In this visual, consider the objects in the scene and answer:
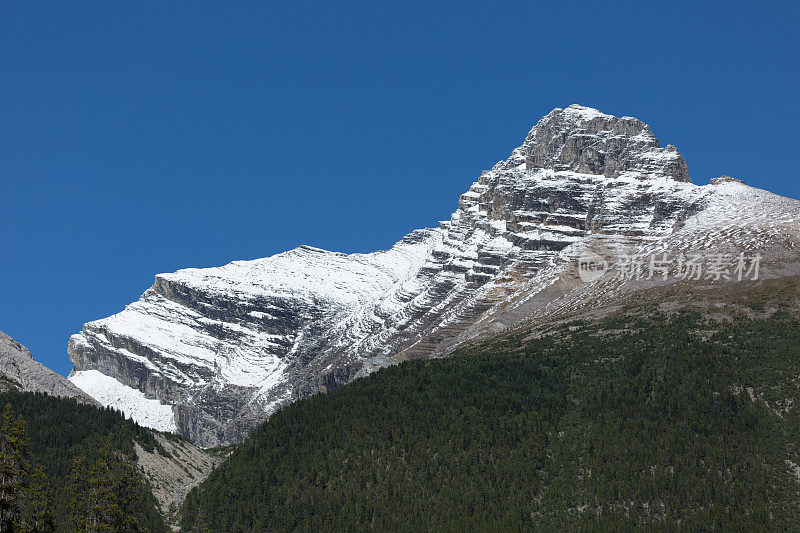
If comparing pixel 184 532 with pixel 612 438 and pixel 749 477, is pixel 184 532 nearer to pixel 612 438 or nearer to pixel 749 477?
pixel 612 438

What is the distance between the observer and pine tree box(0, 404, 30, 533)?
9788 centimetres

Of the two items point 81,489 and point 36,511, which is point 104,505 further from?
point 81,489

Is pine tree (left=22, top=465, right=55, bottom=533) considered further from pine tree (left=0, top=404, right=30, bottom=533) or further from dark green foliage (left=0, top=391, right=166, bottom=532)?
pine tree (left=0, top=404, right=30, bottom=533)

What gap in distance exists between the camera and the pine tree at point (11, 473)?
97.9 m

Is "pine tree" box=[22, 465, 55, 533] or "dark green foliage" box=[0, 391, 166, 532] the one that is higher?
"dark green foliage" box=[0, 391, 166, 532]

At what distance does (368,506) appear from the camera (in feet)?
634

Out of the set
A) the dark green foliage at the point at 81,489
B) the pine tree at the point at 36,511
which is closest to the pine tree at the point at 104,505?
the dark green foliage at the point at 81,489

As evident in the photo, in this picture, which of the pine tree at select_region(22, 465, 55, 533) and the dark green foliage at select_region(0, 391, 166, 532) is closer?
the pine tree at select_region(22, 465, 55, 533)

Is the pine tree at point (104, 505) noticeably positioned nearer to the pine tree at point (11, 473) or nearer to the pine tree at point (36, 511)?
the pine tree at point (36, 511)

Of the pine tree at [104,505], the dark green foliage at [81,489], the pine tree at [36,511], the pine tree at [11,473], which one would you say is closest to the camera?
the pine tree at [11,473]

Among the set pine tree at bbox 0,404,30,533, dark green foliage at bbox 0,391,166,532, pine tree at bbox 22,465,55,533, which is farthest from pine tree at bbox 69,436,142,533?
pine tree at bbox 0,404,30,533

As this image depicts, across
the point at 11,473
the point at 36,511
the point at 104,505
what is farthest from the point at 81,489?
the point at 11,473

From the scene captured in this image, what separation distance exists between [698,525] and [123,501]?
9180 centimetres

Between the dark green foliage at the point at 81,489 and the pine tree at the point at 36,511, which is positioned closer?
the pine tree at the point at 36,511
